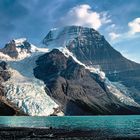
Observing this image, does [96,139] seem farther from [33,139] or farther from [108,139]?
[33,139]

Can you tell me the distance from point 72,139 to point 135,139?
1276 centimetres

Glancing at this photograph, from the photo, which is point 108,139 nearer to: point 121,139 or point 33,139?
point 121,139

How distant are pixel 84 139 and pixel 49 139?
7.10 metres

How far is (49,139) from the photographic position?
80562mm

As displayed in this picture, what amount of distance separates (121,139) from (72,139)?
9849 mm

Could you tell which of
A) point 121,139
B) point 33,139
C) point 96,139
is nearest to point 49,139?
point 33,139

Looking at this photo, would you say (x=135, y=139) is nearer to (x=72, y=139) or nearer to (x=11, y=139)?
(x=72, y=139)

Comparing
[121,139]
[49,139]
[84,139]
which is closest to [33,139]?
[49,139]

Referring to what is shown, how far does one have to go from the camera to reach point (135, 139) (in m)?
80.7

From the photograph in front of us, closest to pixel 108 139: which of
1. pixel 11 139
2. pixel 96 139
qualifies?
pixel 96 139

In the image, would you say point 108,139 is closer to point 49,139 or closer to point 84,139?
point 84,139

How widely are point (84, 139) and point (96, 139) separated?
254 cm

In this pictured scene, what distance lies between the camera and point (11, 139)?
254ft

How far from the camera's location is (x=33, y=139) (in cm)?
7900
